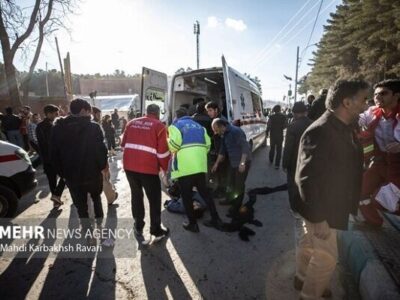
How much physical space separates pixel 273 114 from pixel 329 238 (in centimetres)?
671

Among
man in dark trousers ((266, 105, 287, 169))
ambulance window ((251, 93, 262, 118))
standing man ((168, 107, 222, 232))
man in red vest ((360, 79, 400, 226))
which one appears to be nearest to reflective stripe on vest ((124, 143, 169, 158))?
standing man ((168, 107, 222, 232))

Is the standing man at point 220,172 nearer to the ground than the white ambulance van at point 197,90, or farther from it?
nearer to the ground

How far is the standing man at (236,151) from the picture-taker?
482 centimetres

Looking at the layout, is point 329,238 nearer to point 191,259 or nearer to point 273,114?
point 191,259

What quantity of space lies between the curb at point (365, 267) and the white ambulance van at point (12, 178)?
15.8 ft

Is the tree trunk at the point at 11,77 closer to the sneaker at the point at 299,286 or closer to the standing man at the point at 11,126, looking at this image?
the standing man at the point at 11,126

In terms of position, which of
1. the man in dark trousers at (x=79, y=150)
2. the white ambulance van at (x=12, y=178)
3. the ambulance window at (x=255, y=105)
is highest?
the ambulance window at (x=255, y=105)

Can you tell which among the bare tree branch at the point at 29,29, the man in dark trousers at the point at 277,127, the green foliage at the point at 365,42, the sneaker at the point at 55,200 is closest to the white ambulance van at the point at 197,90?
the man in dark trousers at the point at 277,127

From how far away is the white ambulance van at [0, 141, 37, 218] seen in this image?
4.62 m

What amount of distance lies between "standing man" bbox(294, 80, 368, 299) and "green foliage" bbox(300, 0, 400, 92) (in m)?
13.1

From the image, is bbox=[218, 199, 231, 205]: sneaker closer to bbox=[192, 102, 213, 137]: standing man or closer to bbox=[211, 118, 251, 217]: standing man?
bbox=[211, 118, 251, 217]: standing man

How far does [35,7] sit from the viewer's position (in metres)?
14.0

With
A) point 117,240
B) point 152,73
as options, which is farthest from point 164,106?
point 117,240

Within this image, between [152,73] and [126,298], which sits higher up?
[152,73]
